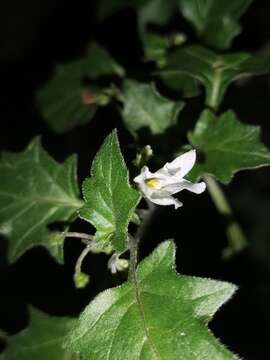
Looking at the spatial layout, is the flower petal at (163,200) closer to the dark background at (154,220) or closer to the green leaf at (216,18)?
the dark background at (154,220)

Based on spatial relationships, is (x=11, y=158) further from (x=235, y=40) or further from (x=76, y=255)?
(x=235, y=40)

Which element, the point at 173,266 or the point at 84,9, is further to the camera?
the point at 84,9

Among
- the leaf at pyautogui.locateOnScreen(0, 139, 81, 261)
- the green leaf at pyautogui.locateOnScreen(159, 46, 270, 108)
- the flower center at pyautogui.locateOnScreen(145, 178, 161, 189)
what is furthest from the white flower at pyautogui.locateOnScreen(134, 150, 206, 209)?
the green leaf at pyautogui.locateOnScreen(159, 46, 270, 108)

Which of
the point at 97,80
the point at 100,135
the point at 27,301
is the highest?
the point at 97,80

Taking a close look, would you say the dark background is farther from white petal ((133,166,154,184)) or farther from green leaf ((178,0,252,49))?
white petal ((133,166,154,184))

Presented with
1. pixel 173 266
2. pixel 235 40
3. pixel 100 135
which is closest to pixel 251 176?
pixel 235 40

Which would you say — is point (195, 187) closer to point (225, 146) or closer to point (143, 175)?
point (143, 175)

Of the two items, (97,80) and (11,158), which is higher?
(11,158)

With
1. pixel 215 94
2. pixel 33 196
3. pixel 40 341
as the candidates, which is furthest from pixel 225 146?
pixel 40 341
